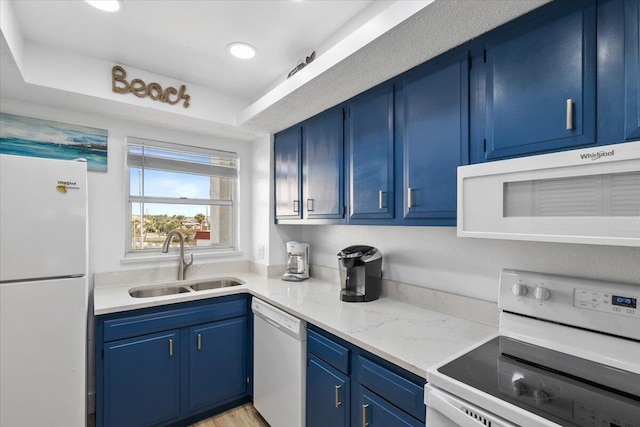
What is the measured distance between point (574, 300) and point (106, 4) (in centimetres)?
247

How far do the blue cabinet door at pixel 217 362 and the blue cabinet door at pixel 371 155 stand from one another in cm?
127

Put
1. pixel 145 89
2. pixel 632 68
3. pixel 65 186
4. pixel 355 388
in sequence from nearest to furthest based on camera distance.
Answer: pixel 632 68
pixel 355 388
pixel 65 186
pixel 145 89

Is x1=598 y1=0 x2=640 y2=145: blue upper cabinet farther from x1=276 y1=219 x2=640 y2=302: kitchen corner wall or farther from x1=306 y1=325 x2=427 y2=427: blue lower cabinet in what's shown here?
x1=306 y1=325 x2=427 y2=427: blue lower cabinet

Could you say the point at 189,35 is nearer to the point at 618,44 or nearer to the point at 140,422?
the point at 618,44

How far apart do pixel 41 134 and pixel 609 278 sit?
330cm

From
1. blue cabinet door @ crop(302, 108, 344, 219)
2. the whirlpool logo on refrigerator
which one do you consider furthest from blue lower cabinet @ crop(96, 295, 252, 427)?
blue cabinet door @ crop(302, 108, 344, 219)

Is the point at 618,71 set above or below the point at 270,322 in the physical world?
above

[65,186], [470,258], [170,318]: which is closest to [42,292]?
[65,186]

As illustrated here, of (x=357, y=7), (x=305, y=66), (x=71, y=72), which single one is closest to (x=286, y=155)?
(x=305, y=66)

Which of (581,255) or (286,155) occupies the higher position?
(286,155)

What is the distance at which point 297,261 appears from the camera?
8.63ft

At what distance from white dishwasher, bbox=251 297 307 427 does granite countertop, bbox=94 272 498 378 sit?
85mm

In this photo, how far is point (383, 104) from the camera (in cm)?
172

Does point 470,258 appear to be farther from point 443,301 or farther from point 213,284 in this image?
point 213,284
